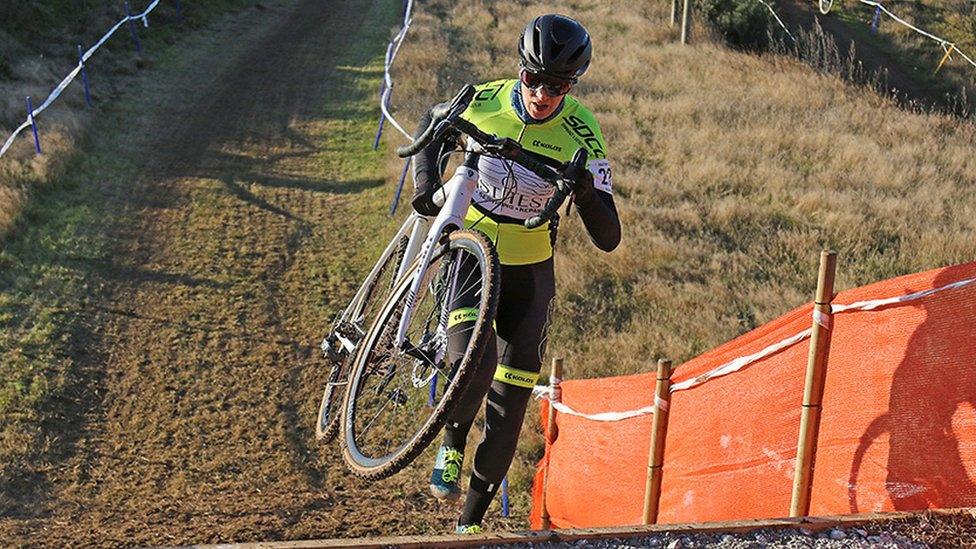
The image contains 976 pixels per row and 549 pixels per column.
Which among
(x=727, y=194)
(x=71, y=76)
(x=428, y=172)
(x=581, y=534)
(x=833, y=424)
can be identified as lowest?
(x=581, y=534)

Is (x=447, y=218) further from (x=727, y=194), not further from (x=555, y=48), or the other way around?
(x=727, y=194)

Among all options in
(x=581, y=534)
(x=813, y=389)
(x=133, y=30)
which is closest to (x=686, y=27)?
(x=133, y=30)

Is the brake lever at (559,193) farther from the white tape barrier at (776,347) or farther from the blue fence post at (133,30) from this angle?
the blue fence post at (133,30)

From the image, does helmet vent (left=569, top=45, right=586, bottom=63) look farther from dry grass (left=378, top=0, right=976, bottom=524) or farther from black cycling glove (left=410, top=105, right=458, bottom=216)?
dry grass (left=378, top=0, right=976, bottom=524)

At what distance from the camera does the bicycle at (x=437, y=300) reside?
4.79 metres

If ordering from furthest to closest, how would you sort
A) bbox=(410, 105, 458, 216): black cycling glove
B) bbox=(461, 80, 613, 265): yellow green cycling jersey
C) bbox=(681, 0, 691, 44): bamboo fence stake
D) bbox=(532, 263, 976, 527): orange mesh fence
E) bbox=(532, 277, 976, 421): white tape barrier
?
bbox=(681, 0, 691, 44): bamboo fence stake, bbox=(461, 80, 613, 265): yellow green cycling jersey, bbox=(410, 105, 458, 216): black cycling glove, bbox=(532, 277, 976, 421): white tape barrier, bbox=(532, 263, 976, 527): orange mesh fence

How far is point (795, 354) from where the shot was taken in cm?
514

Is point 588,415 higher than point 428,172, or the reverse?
point 428,172

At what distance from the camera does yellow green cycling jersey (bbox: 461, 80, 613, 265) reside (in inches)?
217

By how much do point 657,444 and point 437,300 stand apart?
1584 millimetres

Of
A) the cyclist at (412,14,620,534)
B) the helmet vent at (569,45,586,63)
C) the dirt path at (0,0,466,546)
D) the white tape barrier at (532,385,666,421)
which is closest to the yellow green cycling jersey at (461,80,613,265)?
the cyclist at (412,14,620,534)

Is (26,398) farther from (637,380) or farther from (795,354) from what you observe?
(795,354)

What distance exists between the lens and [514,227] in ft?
18.3

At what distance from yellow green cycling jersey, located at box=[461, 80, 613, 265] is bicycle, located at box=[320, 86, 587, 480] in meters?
0.21
